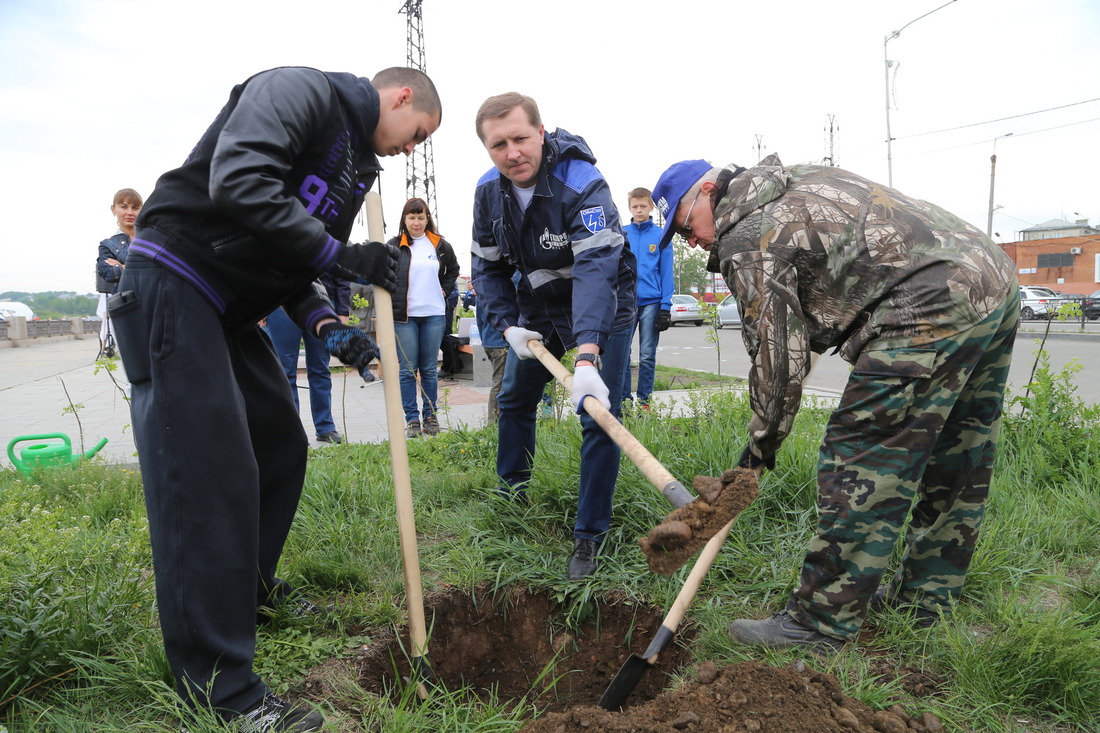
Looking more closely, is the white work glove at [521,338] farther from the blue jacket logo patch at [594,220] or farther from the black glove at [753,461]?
the black glove at [753,461]

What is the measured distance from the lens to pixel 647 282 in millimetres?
6848

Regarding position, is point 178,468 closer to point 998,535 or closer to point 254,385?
point 254,385

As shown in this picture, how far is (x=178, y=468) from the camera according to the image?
1.95 meters

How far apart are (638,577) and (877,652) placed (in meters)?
0.95

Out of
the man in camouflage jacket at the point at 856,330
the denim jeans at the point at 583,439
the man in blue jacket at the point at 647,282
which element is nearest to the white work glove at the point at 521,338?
the denim jeans at the point at 583,439

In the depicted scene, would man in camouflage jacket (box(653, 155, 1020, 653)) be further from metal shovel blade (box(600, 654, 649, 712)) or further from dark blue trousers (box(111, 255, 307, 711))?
dark blue trousers (box(111, 255, 307, 711))

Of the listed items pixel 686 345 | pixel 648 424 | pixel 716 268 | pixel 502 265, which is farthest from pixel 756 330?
pixel 686 345

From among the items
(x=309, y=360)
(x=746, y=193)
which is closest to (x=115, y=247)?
(x=309, y=360)

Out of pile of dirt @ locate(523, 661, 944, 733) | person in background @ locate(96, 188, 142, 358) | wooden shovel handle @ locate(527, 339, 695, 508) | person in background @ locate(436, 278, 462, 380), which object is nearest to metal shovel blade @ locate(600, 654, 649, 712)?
pile of dirt @ locate(523, 661, 944, 733)

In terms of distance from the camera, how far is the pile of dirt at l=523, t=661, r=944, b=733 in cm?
186

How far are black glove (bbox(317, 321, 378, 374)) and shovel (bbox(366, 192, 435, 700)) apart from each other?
Result: 0.26 feet

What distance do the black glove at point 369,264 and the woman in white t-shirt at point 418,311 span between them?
3.57 metres

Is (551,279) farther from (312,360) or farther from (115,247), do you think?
(115,247)

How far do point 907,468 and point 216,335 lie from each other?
2.16m
